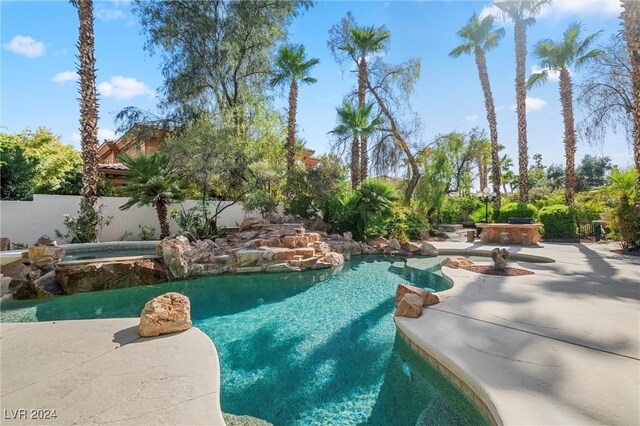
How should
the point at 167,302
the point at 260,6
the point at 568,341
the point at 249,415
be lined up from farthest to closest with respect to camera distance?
the point at 260,6, the point at 167,302, the point at 568,341, the point at 249,415

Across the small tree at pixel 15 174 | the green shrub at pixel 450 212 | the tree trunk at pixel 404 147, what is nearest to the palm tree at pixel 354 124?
the tree trunk at pixel 404 147

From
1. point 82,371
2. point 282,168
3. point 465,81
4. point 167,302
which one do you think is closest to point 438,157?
point 465,81

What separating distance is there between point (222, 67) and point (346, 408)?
1669 centimetres

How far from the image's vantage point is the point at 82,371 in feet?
8.99

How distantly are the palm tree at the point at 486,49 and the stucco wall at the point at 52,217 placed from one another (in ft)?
58.2

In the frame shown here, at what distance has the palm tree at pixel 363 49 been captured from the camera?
16.3m

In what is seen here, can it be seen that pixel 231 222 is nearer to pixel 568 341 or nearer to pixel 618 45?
pixel 568 341

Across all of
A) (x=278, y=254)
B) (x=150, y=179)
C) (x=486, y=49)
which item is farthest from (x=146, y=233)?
(x=486, y=49)

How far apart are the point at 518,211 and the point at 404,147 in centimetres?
694

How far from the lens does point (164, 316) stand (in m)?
3.71

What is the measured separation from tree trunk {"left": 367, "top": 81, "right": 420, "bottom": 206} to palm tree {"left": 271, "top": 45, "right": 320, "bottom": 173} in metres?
4.25

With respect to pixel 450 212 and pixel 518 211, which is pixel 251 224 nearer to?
pixel 518 211

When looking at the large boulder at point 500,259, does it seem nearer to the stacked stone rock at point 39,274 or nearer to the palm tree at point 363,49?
the stacked stone rock at point 39,274

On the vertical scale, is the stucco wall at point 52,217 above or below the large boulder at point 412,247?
above
